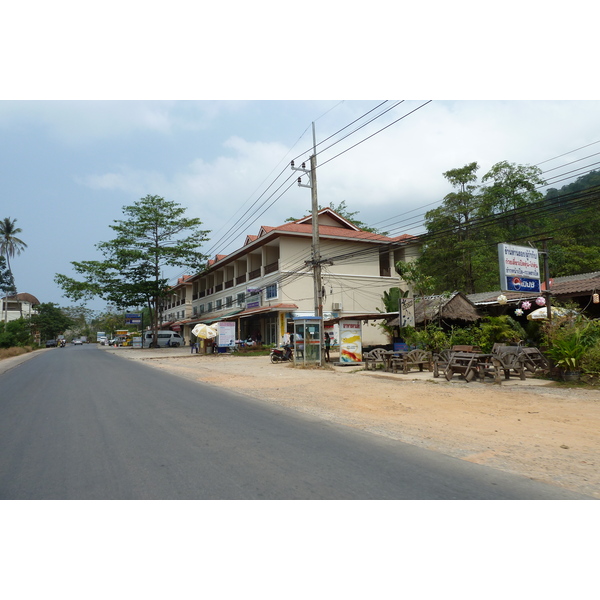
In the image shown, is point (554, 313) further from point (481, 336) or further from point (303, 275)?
point (303, 275)

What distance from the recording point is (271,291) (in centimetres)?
3341

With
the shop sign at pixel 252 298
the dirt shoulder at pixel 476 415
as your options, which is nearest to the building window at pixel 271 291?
the shop sign at pixel 252 298

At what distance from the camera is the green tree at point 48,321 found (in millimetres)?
85688

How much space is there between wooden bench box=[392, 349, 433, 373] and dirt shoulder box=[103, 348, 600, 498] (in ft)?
4.02

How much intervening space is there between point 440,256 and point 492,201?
19.4 ft

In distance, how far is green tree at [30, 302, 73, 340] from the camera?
85688mm

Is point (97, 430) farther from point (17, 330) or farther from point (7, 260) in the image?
point (7, 260)

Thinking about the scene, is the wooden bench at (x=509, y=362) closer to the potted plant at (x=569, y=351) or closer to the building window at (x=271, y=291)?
the potted plant at (x=569, y=351)

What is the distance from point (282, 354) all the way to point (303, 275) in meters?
11.2

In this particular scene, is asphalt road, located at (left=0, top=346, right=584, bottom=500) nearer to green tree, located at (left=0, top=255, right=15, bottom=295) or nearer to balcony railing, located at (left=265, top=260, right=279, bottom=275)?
balcony railing, located at (left=265, top=260, right=279, bottom=275)

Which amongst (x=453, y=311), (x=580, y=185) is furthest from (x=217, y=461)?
(x=580, y=185)

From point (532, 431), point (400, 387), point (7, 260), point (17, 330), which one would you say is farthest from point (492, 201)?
point (7, 260)

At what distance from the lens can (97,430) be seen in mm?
6672

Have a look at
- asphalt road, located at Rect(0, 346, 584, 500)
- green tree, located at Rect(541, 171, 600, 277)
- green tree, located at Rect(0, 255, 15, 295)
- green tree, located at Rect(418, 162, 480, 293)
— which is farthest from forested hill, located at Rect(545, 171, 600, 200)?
green tree, located at Rect(0, 255, 15, 295)
